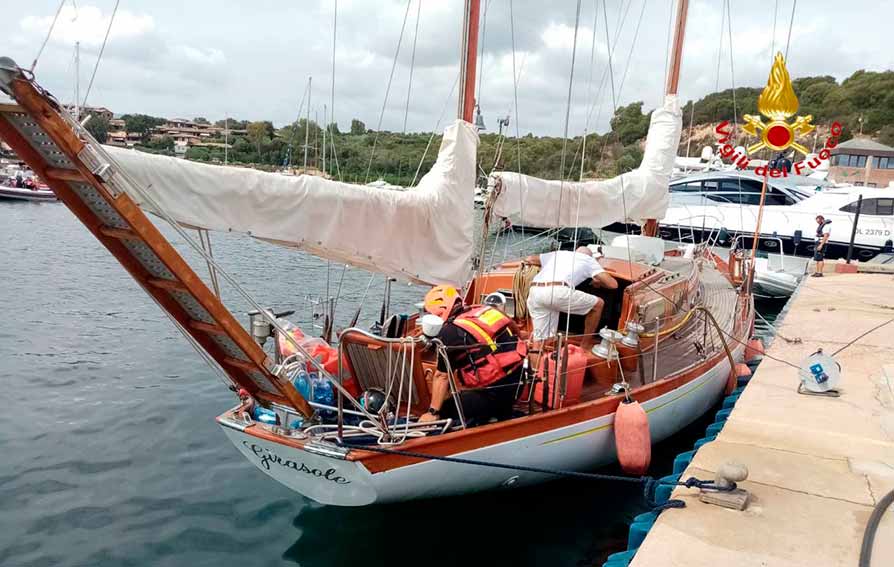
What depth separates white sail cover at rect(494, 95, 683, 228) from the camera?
7.29 metres

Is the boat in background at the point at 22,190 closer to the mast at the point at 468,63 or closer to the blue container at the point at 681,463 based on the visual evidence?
the mast at the point at 468,63

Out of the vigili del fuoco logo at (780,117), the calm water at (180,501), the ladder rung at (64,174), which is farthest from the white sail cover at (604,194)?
the ladder rung at (64,174)

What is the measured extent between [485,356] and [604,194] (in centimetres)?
379

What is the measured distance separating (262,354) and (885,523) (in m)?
4.81

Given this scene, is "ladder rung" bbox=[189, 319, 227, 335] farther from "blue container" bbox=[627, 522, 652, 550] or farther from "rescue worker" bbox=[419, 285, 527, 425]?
"blue container" bbox=[627, 522, 652, 550]

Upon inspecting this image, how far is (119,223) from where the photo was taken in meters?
4.27

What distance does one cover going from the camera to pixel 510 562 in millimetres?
6043

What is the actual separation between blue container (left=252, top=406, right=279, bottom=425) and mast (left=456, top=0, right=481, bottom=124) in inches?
138

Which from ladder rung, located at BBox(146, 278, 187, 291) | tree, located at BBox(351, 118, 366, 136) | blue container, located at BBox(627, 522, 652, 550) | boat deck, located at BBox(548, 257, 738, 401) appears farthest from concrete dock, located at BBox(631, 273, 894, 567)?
tree, located at BBox(351, 118, 366, 136)

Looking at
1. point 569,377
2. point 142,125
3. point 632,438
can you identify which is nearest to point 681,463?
point 632,438

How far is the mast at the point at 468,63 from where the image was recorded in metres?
6.62

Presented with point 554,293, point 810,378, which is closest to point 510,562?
point 554,293

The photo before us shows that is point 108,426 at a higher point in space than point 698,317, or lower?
lower

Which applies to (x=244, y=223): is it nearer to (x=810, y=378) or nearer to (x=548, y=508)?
(x=548, y=508)
